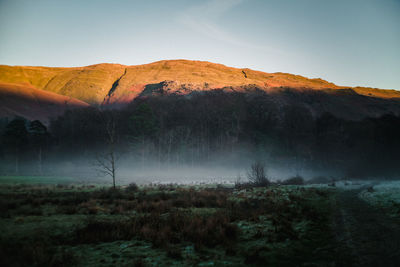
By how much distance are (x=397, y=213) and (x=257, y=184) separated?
23.8 m

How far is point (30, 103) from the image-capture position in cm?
11106

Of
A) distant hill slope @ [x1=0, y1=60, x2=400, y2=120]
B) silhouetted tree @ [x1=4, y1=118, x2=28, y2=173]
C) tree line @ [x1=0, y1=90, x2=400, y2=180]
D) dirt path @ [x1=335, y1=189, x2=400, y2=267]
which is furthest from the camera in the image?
distant hill slope @ [x1=0, y1=60, x2=400, y2=120]

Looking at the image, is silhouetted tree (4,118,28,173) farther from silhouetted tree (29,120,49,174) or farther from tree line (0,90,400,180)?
silhouetted tree (29,120,49,174)

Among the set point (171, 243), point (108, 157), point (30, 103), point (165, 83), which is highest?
point (165, 83)

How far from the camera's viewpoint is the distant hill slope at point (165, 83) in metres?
127

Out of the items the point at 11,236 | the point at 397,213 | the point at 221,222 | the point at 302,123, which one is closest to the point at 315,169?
the point at 302,123

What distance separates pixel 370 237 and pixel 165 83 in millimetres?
137237

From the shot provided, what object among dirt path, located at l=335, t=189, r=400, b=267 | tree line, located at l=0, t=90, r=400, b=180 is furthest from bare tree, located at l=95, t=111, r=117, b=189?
dirt path, located at l=335, t=189, r=400, b=267

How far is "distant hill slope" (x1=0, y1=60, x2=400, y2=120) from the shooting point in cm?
12706

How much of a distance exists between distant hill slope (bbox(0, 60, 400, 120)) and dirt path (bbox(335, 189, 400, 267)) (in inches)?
4293

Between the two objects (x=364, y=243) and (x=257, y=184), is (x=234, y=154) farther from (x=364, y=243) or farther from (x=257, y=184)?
(x=364, y=243)

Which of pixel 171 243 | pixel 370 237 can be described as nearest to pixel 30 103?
pixel 171 243

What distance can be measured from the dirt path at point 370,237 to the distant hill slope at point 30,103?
365ft

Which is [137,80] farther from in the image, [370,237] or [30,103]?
[370,237]
